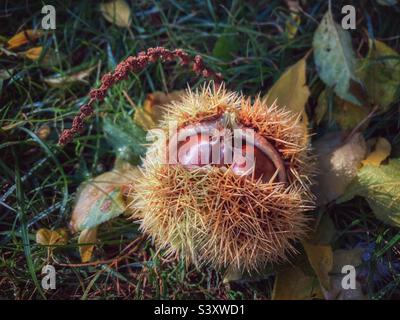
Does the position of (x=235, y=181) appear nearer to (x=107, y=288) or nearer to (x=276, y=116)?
(x=276, y=116)

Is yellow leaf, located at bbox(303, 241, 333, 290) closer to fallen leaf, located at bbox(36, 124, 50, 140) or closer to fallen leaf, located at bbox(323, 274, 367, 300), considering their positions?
fallen leaf, located at bbox(323, 274, 367, 300)

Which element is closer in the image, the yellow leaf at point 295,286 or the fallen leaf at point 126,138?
the yellow leaf at point 295,286

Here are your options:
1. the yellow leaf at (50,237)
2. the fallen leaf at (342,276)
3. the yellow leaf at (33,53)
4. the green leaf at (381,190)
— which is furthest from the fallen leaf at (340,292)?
the yellow leaf at (33,53)

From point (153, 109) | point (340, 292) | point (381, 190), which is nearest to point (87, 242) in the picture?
point (153, 109)

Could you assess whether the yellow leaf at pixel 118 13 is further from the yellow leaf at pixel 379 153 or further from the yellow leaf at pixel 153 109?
the yellow leaf at pixel 379 153

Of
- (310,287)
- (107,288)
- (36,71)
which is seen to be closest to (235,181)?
(310,287)

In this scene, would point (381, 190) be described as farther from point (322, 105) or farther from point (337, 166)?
point (322, 105)
